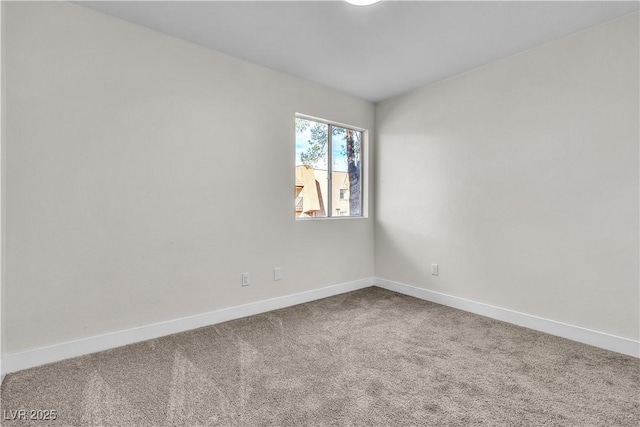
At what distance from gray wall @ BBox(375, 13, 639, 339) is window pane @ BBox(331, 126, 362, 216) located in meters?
0.56

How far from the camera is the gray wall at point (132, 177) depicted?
1979mm

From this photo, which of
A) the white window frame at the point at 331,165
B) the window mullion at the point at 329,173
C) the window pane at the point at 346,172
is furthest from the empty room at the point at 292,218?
the window pane at the point at 346,172

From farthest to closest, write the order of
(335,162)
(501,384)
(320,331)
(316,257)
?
(335,162)
(316,257)
(320,331)
(501,384)

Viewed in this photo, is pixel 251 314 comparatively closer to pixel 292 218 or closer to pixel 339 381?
pixel 292 218

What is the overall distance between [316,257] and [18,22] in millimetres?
2914

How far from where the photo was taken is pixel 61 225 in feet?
6.81

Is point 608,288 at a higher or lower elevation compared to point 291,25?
lower

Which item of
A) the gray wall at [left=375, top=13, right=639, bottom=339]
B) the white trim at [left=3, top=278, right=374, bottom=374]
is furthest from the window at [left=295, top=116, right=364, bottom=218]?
the white trim at [left=3, top=278, right=374, bottom=374]

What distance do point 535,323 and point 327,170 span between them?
2.50 metres

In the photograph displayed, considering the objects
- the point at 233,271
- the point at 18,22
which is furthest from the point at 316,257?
the point at 18,22

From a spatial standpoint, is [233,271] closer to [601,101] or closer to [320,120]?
[320,120]

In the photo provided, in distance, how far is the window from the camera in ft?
11.4

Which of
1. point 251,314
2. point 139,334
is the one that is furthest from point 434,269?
point 139,334

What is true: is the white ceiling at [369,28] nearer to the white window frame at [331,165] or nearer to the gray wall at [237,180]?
the gray wall at [237,180]
